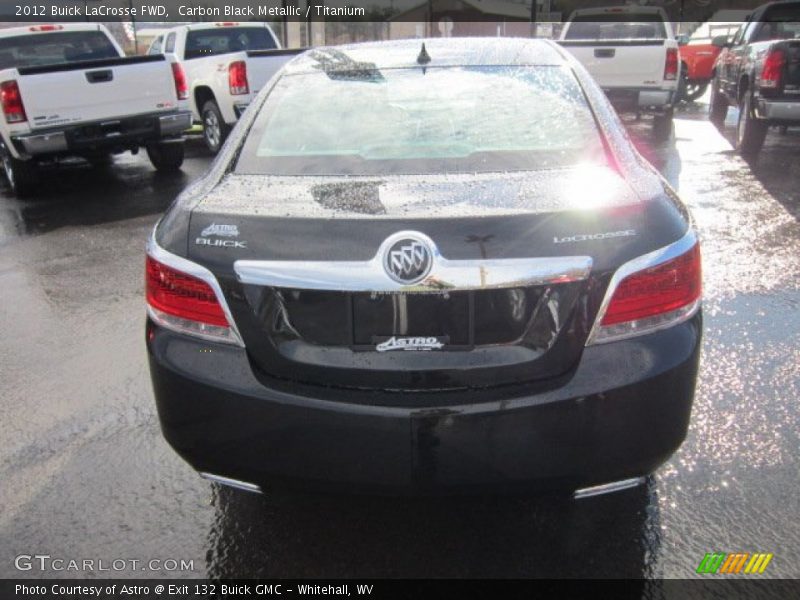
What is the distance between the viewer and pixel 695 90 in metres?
20.4

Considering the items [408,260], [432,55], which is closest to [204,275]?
[408,260]

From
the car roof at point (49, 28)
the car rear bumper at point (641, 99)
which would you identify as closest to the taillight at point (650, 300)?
the car roof at point (49, 28)

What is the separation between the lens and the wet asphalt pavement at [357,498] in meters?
2.63

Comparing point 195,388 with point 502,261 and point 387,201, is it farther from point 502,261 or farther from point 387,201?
point 502,261

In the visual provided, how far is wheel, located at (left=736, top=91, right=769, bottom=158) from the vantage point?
1003 cm

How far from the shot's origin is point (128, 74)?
913cm

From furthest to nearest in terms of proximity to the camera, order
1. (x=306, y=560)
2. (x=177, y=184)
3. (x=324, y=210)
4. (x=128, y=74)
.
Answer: (x=177, y=184) < (x=128, y=74) < (x=306, y=560) < (x=324, y=210)

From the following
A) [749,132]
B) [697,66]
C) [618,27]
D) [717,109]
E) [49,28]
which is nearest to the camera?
[49,28]

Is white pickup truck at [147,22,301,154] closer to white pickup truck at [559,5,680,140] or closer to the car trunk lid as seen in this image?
white pickup truck at [559,5,680,140]

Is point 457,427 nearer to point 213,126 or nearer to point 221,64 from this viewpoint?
point 221,64

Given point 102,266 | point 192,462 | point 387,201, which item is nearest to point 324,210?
point 387,201

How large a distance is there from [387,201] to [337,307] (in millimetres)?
381

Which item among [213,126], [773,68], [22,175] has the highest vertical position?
[773,68]

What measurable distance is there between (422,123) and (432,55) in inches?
23.7
